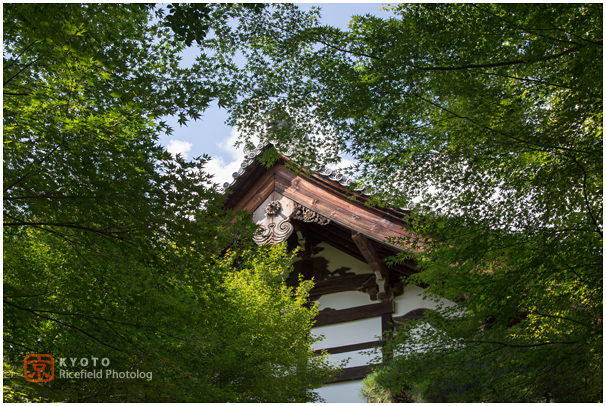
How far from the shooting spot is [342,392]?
8.18 m

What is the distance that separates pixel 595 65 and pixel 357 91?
2.04 meters

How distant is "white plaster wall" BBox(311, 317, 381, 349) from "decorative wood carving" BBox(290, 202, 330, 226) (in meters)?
1.86

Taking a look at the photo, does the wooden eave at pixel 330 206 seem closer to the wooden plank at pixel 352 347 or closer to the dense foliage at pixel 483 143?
the wooden plank at pixel 352 347

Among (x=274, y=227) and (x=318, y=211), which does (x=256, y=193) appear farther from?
(x=318, y=211)

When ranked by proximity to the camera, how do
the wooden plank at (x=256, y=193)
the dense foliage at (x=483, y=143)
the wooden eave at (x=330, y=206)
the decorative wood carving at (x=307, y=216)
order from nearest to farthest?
the dense foliage at (x=483, y=143) → the wooden eave at (x=330, y=206) → the decorative wood carving at (x=307, y=216) → the wooden plank at (x=256, y=193)

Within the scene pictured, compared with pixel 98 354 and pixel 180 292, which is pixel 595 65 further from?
pixel 98 354

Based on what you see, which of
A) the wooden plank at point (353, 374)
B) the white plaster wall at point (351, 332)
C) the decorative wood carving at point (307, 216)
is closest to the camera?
the wooden plank at point (353, 374)

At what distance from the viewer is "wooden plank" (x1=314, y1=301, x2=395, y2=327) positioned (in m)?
8.69

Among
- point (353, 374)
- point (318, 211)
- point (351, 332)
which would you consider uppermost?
point (318, 211)

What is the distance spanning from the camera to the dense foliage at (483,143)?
444 cm

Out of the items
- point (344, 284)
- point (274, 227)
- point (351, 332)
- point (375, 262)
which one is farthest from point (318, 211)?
point (351, 332)

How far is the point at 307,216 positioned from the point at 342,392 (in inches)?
119

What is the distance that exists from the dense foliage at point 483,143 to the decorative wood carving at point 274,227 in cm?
344

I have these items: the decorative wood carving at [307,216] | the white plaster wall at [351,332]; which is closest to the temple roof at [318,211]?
the decorative wood carving at [307,216]
